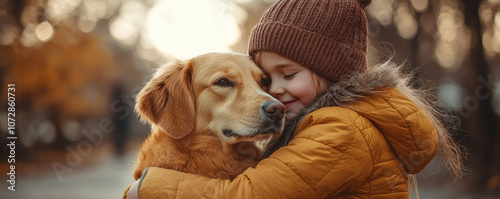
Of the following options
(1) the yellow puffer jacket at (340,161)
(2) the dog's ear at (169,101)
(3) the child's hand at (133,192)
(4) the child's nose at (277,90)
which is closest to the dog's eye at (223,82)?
(2) the dog's ear at (169,101)

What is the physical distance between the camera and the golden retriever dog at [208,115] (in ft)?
7.41

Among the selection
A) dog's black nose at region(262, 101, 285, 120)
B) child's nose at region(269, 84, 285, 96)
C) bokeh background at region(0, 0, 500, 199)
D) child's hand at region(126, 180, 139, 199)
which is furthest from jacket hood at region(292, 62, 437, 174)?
bokeh background at region(0, 0, 500, 199)

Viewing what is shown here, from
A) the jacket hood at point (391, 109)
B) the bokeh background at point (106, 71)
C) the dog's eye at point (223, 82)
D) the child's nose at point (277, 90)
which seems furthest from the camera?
the bokeh background at point (106, 71)

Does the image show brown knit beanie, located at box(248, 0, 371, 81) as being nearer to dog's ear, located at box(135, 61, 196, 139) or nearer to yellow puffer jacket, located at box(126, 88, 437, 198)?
yellow puffer jacket, located at box(126, 88, 437, 198)

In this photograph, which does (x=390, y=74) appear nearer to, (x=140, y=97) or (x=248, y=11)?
(x=140, y=97)

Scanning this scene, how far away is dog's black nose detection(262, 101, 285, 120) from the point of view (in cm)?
217

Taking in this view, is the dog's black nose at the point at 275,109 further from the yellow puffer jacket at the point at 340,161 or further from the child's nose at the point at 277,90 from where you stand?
the yellow puffer jacket at the point at 340,161

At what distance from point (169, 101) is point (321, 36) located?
1.10 m

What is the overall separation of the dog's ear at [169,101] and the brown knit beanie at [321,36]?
637mm

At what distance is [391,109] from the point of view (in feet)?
6.06

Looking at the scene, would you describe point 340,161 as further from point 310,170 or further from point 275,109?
point 275,109

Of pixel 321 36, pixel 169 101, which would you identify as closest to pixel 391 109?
pixel 321 36

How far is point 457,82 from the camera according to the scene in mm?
8875

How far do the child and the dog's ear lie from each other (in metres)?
0.46
